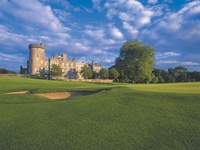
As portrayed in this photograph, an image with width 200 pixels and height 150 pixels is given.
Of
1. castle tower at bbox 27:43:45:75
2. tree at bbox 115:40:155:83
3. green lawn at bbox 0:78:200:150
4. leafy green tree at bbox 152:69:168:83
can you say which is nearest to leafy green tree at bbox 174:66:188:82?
leafy green tree at bbox 152:69:168:83

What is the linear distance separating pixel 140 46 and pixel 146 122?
40.9 metres

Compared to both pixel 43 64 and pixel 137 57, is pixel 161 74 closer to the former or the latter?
pixel 137 57

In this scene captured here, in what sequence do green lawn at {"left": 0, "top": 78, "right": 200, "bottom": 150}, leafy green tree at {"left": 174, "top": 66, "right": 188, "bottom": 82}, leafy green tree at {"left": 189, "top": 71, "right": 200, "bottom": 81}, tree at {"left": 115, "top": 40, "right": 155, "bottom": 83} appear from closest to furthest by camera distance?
1. green lawn at {"left": 0, "top": 78, "right": 200, "bottom": 150}
2. tree at {"left": 115, "top": 40, "right": 155, "bottom": 83}
3. leafy green tree at {"left": 189, "top": 71, "right": 200, "bottom": 81}
4. leafy green tree at {"left": 174, "top": 66, "right": 188, "bottom": 82}

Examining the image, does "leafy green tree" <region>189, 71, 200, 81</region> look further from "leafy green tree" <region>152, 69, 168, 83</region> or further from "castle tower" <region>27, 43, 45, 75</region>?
"castle tower" <region>27, 43, 45, 75</region>

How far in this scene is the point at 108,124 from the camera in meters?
7.88

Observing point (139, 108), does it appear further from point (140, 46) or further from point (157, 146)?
point (140, 46)

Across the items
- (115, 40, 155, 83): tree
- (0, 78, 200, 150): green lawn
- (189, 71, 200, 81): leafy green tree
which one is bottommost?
(0, 78, 200, 150): green lawn

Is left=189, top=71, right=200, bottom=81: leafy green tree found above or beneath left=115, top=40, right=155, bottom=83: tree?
beneath

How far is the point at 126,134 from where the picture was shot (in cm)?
701

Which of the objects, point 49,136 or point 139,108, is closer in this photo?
point 49,136

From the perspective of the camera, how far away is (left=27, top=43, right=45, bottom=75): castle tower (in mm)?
84938

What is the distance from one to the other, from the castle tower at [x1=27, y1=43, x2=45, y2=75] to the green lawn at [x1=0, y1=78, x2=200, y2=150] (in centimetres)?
7880

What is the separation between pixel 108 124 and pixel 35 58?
84.4m

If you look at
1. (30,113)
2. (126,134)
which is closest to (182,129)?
(126,134)
